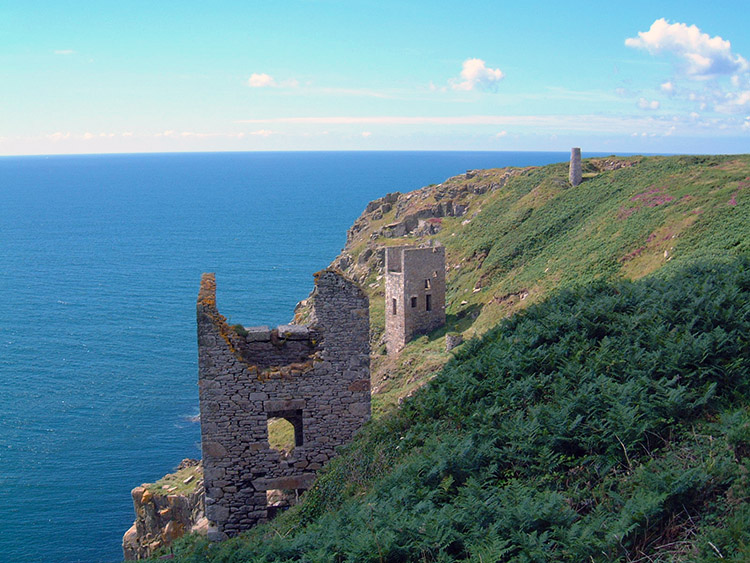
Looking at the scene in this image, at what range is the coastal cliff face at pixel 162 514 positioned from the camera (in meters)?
22.2

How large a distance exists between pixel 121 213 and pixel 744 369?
18638cm

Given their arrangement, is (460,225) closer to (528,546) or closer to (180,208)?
(528,546)

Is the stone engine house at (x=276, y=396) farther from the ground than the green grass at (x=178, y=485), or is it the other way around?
the stone engine house at (x=276, y=396)

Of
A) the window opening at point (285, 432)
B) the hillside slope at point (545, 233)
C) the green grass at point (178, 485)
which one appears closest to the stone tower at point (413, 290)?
the hillside slope at point (545, 233)

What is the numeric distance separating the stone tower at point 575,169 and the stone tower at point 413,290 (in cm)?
2765

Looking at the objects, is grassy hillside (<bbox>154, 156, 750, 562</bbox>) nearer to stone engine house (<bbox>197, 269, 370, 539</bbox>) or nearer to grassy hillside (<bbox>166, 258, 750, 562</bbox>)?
grassy hillside (<bbox>166, 258, 750, 562</bbox>)

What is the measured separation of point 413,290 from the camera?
142 feet

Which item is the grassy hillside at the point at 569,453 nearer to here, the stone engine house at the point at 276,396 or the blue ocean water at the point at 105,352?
the stone engine house at the point at 276,396

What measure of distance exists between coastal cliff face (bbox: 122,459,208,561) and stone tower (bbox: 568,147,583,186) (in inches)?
1989

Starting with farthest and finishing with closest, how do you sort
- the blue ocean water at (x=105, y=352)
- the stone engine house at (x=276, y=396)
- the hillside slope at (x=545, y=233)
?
the blue ocean water at (x=105, y=352) → the hillside slope at (x=545, y=233) → the stone engine house at (x=276, y=396)

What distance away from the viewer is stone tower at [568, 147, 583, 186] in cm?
6569

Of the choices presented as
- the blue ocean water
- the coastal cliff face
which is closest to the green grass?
the coastal cliff face

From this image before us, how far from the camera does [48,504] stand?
1570 inches

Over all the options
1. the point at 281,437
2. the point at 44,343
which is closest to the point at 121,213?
the point at 44,343
